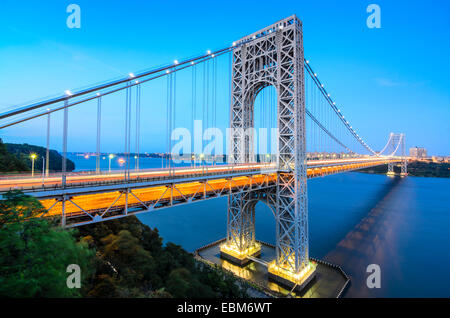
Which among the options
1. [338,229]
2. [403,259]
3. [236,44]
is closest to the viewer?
[236,44]

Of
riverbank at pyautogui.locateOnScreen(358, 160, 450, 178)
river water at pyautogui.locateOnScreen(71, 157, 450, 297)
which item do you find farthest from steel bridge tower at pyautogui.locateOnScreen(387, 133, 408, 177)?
river water at pyautogui.locateOnScreen(71, 157, 450, 297)

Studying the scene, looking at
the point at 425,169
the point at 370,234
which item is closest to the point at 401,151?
the point at 425,169

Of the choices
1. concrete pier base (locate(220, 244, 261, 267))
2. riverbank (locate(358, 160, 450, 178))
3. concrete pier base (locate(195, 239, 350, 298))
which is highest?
riverbank (locate(358, 160, 450, 178))

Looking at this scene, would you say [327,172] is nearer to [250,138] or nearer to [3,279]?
[250,138]

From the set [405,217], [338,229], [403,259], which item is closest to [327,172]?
[338,229]

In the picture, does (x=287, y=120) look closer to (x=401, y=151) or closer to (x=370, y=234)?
(x=370, y=234)

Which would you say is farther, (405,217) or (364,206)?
(364,206)

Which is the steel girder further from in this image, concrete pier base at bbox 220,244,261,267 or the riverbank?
the riverbank
